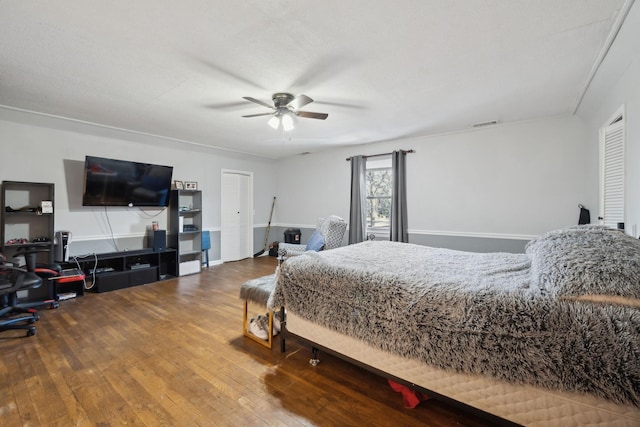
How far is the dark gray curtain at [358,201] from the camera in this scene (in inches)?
211

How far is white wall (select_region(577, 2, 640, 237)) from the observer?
1896mm

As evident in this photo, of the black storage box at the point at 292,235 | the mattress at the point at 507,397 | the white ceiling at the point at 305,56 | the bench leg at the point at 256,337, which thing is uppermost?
the white ceiling at the point at 305,56

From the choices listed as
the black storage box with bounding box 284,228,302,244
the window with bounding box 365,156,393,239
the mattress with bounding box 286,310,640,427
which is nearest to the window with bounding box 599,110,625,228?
the mattress with bounding box 286,310,640,427

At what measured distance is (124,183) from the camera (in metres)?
4.29

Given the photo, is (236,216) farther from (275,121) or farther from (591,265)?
(591,265)

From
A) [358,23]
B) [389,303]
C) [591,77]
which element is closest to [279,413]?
[389,303]

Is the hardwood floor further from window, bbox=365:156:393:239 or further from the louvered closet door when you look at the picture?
window, bbox=365:156:393:239

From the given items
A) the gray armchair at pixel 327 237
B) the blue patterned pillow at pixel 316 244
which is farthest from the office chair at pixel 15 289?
the blue patterned pillow at pixel 316 244

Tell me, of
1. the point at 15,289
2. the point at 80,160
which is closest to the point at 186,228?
the point at 80,160

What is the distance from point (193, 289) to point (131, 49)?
3.20 meters

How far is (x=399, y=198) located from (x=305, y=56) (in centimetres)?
333

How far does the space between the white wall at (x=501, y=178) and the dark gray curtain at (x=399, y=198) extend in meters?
0.11

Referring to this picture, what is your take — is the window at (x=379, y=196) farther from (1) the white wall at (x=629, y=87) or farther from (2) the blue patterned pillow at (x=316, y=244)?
(1) the white wall at (x=629, y=87)

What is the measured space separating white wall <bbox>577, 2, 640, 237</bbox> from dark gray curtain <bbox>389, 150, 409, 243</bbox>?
2.60 meters
